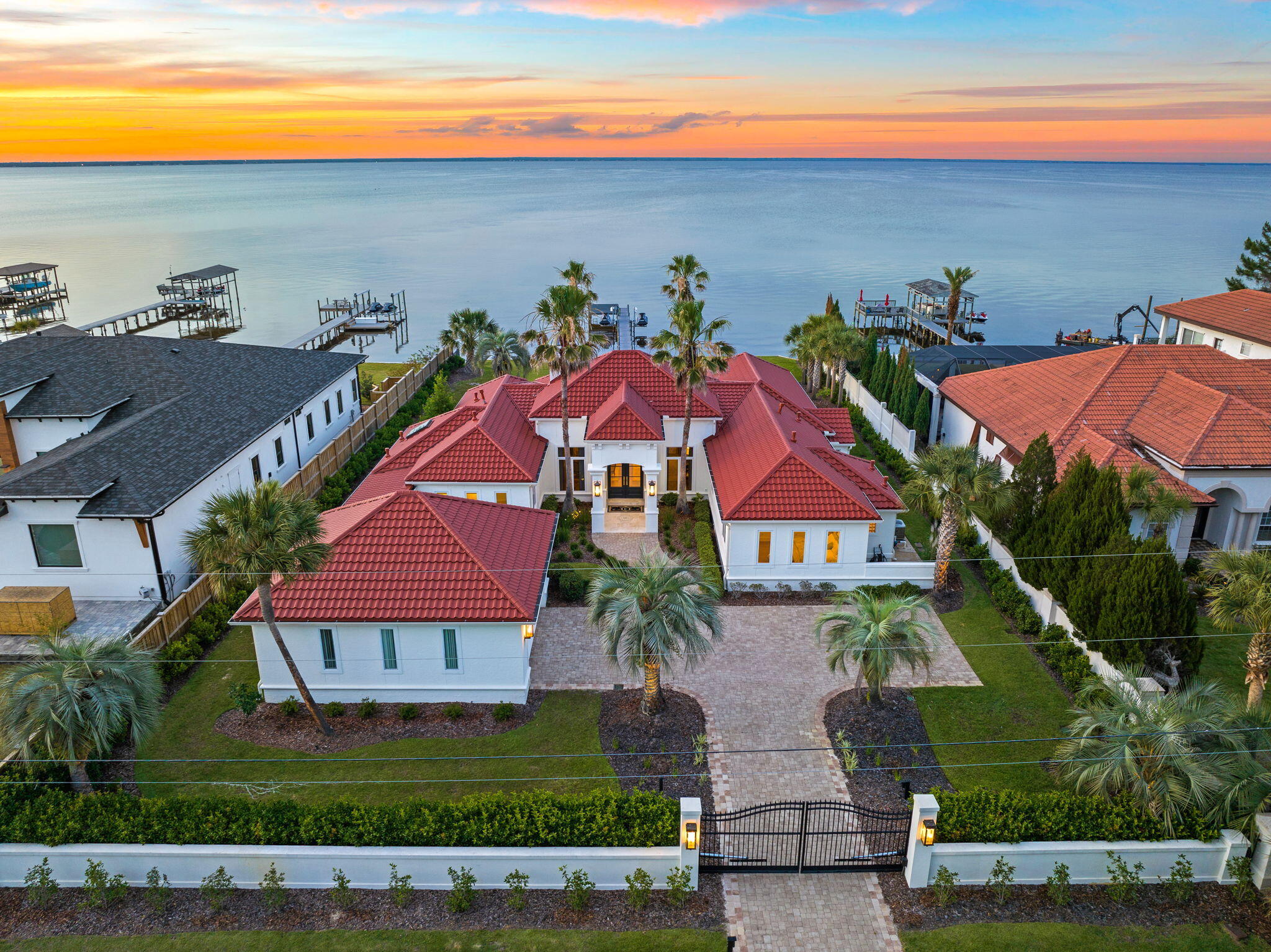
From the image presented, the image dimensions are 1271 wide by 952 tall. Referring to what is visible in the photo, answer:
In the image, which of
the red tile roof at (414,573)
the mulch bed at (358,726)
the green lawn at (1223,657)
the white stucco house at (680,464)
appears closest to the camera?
the mulch bed at (358,726)

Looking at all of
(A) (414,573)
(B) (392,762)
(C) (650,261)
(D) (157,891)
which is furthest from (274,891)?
(C) (650,261)

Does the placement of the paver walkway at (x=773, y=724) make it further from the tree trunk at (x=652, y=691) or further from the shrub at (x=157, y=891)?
the shrub at (x=157, y=891)

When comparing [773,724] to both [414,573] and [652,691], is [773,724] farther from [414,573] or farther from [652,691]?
[414,573]

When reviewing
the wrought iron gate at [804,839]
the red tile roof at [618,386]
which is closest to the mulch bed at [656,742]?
the wrought iron gate at [804,839]

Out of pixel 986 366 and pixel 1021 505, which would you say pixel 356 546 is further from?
pixel 986 366

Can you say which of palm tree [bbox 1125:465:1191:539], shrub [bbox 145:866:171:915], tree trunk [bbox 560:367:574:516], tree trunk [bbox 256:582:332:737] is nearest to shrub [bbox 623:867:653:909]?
shrub [bbox 145:866:171:915]

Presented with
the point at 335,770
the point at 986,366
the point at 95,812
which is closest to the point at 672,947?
the point at 335,770

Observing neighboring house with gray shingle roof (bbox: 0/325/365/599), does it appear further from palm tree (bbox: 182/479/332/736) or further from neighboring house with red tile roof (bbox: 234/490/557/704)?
palm tree (bbox: 182/479/332/736)
